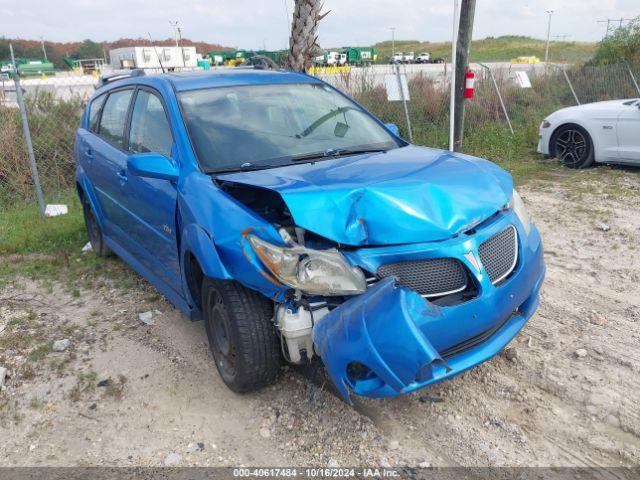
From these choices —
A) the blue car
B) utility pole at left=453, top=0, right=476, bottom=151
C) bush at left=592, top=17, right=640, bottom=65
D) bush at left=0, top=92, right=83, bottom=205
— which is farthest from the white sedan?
bush at left=592, top=17, right=640, bottom=65

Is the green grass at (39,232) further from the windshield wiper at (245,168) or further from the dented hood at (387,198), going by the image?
the dented hood at (387,198)

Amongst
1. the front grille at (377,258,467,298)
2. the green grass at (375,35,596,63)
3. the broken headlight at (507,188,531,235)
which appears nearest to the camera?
the front grille at (377,258,467,298)

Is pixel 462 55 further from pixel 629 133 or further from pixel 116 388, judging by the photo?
pixel 116 388

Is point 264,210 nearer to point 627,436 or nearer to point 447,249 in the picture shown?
point 447,249

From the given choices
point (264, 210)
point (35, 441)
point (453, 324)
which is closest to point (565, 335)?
point (453, 324)

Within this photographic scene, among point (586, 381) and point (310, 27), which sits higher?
point (310, 27)

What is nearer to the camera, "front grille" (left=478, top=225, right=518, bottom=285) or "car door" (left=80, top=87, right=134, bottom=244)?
"front grille" (left=478, top=225, right=518, bottom=285)

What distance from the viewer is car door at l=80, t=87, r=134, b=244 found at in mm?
4422

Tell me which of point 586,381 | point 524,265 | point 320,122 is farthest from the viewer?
point 320,122

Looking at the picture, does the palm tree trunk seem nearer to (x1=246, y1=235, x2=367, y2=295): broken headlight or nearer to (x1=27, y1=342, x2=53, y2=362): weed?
(x1=27, y1=342, x2=53, y2=362): weed

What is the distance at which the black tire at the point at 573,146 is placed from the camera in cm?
869

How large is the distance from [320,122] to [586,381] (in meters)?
2.42

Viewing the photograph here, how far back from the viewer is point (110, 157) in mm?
4496

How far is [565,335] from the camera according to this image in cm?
370
